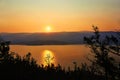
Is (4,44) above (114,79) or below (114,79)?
above

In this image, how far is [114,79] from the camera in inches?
496

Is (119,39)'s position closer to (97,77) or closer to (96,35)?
(96,35)

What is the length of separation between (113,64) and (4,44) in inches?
441

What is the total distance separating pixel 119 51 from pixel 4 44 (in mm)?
12093

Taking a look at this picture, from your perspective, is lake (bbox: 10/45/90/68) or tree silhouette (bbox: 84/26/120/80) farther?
lake (bbox: 10/45/90/68)

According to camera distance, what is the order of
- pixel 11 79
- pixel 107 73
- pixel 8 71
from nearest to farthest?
pixel 11 79
pixel 8 71
pixel 107 73

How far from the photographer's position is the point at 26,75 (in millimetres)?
11875

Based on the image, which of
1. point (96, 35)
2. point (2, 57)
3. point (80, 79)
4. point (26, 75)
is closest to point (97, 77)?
point (80, 79)

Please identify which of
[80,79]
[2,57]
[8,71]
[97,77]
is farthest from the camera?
[2,57]

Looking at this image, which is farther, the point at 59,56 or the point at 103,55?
the point at 59,56

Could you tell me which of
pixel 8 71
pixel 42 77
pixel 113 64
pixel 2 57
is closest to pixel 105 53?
pixel 113 64

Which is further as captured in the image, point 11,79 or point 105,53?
point 105,53

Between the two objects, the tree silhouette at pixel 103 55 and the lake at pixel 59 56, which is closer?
the tree silhouette at pixel 103 55

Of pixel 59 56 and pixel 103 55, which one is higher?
pixel 103 55
